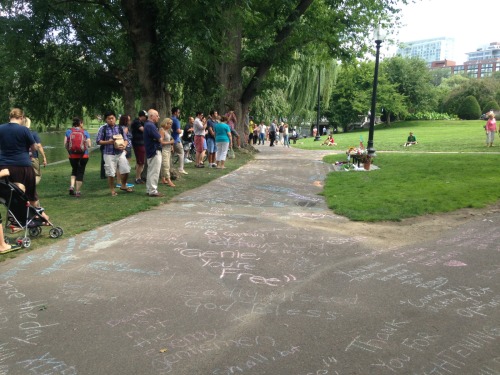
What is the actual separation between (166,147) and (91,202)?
2536 millimetres

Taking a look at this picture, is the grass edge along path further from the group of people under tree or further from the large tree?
the large tree

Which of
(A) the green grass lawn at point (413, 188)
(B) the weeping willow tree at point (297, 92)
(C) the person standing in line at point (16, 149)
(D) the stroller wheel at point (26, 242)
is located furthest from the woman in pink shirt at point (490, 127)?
(D) the stroller wheel at point (26, 242)

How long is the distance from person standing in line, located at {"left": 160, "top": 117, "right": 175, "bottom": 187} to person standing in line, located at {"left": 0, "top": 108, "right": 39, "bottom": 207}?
159 inches

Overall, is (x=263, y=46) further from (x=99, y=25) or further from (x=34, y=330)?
(x=34, y=330)

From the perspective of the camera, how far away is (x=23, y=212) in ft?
20.5

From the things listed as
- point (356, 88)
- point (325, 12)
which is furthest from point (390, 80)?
point (325, 12)

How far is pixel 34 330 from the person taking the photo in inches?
145

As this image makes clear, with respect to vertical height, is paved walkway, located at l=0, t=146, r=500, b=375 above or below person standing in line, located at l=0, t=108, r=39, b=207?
below

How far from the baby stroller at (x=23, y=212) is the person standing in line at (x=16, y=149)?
0.43 meters

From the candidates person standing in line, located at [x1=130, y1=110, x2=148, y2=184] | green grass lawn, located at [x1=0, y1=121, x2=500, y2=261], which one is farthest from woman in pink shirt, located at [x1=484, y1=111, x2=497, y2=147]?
person standing in line, located at [x1=130, y1=110, x2=148, y2=184]

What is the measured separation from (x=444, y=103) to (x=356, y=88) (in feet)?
71.8

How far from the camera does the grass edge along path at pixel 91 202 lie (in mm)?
7039

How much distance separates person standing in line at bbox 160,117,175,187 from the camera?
35.2 feet

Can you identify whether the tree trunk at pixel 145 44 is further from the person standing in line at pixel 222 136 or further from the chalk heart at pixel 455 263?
the chalk heart at pixel 455 263
